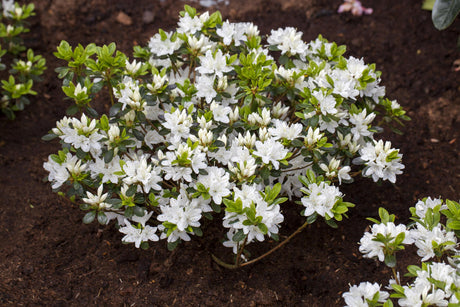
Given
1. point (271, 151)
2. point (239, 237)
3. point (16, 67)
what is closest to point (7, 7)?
point (16, 67)

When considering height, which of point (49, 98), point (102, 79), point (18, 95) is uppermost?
point (102, 79)

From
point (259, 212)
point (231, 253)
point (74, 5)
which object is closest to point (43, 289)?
point (231, 253)

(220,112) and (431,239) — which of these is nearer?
(431,239)

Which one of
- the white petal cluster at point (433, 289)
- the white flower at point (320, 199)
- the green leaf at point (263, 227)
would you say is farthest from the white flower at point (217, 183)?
the white petal cluster at point (433, 289)

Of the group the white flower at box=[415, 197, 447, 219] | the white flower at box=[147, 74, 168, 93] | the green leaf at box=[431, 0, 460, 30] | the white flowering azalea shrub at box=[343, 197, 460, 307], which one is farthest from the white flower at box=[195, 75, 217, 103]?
the green leaf at box=[431, 0, 460, 30]

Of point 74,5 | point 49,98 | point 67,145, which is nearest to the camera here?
point 67,145

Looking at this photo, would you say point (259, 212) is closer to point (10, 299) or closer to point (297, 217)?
point (297, 217)

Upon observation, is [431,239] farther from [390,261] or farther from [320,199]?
[320,199]

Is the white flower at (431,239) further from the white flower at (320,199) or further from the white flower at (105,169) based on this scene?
the white flower at (105,169)
